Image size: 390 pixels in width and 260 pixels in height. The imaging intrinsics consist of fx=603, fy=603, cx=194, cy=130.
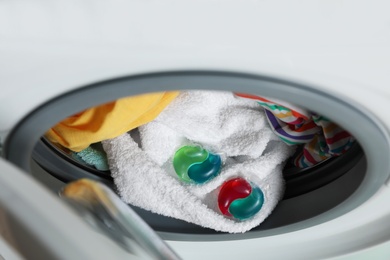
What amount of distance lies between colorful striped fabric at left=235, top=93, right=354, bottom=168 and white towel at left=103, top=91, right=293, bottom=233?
25mm

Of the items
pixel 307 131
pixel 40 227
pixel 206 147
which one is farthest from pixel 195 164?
pixel 40 227

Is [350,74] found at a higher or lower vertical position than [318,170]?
higher

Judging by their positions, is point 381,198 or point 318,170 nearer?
point 381,198

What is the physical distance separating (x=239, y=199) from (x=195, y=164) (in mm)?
78

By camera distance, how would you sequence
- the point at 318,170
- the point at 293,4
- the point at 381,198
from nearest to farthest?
the point at 293,4 → the point at 381,198 → the point at 318,170

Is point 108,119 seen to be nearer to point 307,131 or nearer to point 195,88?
point 195,88

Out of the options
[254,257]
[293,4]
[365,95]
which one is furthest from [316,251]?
[293,4]

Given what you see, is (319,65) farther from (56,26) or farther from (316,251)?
(316,251)

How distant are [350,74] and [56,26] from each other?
10.0 inches

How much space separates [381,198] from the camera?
705mm

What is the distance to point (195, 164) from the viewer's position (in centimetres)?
80

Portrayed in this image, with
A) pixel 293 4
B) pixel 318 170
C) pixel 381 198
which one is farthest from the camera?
pixel 318 170

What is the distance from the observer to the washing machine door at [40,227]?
0.37 meters

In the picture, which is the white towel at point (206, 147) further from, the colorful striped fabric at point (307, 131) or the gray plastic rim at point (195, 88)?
the gray plastic rim at point (195, 88)
